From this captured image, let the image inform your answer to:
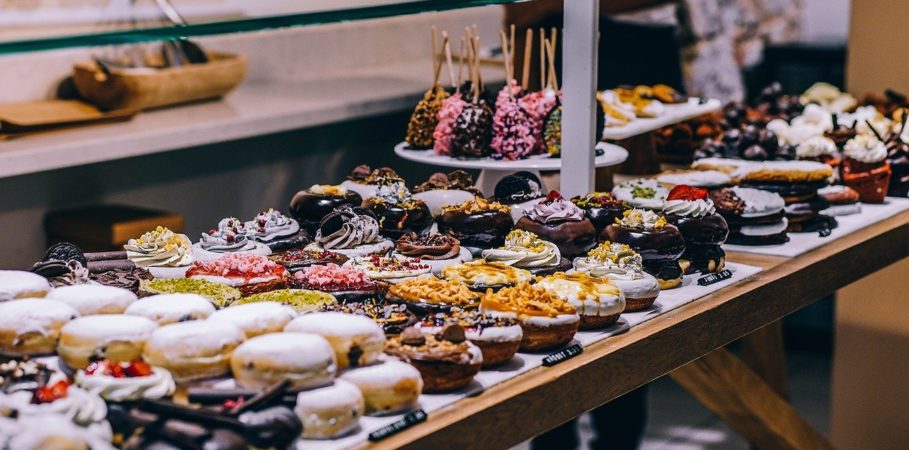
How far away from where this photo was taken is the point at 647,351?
2.17 meters

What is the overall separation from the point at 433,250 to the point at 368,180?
0.52 metres

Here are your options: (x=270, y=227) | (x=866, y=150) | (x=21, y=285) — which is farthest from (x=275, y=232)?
(x=866, y=150)

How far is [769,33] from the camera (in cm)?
642

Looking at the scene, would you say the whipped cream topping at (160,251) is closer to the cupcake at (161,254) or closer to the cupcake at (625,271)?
the cupcake at (161,254)

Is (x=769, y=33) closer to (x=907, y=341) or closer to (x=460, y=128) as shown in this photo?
(x=907, y=341)

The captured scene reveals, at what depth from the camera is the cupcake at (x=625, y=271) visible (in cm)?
226

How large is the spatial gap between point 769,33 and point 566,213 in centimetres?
428

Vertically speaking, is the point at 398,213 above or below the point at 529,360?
above

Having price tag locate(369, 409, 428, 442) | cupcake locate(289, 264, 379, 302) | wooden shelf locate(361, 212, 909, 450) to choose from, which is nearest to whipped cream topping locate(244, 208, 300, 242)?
cupcake locate(289, 264, 379, 302)

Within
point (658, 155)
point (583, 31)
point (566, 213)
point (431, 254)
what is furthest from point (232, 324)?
point (658, 155)

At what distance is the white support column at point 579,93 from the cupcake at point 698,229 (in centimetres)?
24

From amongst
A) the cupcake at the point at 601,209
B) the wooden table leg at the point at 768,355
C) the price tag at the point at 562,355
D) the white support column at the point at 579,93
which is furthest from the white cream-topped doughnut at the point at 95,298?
the wooden table leg at the point at 768,355

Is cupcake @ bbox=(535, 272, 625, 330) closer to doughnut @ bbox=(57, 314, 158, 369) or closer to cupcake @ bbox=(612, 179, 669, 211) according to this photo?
cupcake @ bbox=(612, 179, 669, 211)

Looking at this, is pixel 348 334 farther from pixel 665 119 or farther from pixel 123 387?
pixel 665 119
